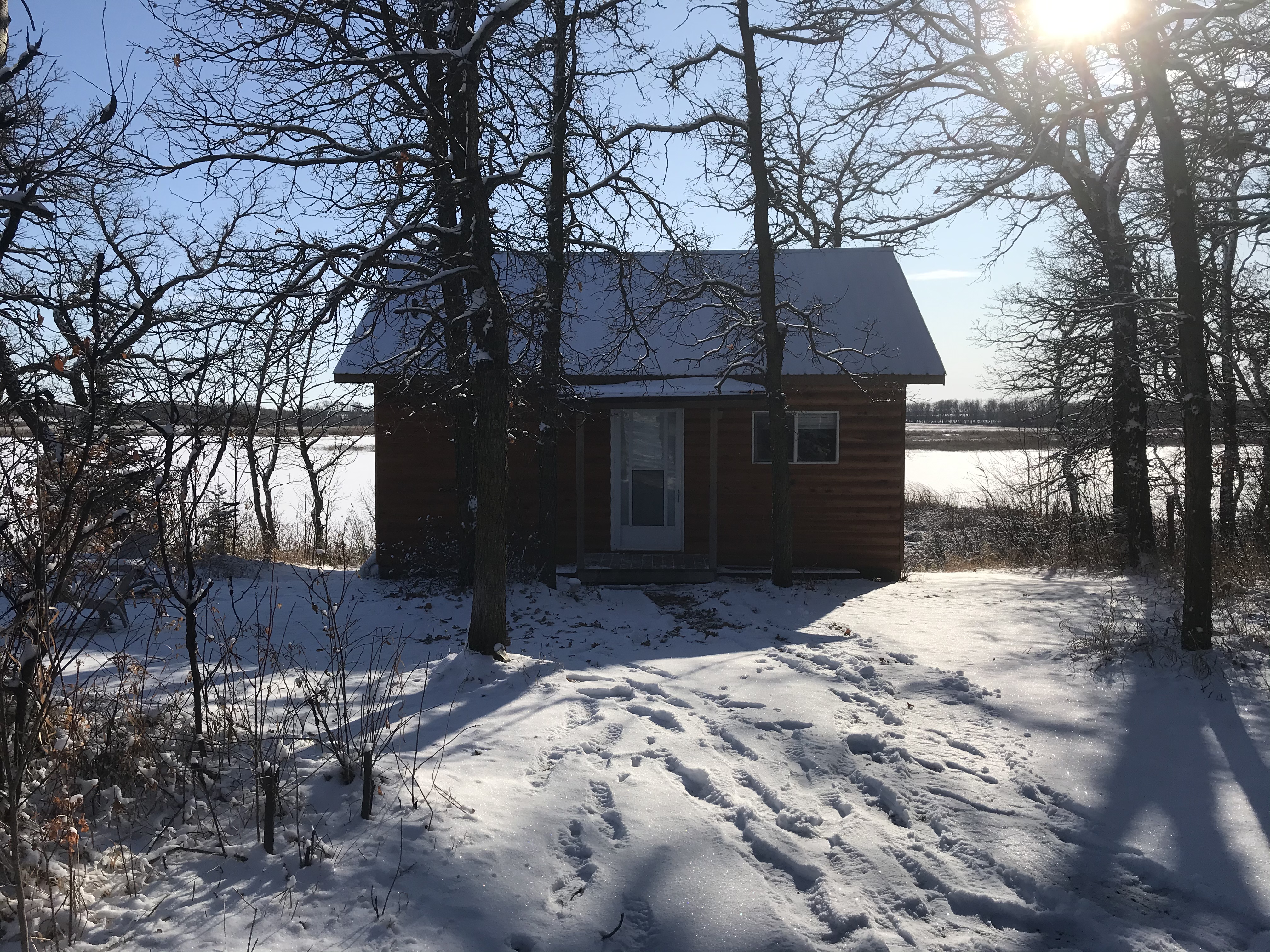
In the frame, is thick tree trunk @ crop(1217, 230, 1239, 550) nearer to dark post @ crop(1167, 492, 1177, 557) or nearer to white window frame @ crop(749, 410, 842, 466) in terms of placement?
dark post @ crop(1167, 492, 1177, 557)

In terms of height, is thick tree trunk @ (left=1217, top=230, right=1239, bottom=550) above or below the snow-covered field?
above

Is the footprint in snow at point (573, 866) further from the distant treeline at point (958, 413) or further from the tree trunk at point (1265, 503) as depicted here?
the distant treeline at point (958, 413)

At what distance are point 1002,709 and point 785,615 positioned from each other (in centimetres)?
397

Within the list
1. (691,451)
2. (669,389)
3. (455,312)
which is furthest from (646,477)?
(455,312)

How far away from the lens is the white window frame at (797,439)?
13117mm

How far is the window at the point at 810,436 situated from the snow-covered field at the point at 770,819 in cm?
552

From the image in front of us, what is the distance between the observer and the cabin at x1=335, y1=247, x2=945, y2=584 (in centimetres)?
1235

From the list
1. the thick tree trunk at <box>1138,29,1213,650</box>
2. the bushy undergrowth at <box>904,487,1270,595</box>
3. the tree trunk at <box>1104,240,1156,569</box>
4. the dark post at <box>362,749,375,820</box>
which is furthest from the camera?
the tree trunk at <box>1104,240,1156,569</box>

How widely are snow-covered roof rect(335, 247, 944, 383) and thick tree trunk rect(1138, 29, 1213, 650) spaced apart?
14.9ft

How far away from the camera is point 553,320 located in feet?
34.9

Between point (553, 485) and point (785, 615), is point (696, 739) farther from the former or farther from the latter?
point (553, 485)

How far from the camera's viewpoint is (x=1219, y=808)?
15.9 feet

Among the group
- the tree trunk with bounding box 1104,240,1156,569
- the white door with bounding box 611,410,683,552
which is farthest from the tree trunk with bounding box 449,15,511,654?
the tree trunk with bounding box 1104,240,1156,569

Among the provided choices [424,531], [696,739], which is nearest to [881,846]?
[696,739]
